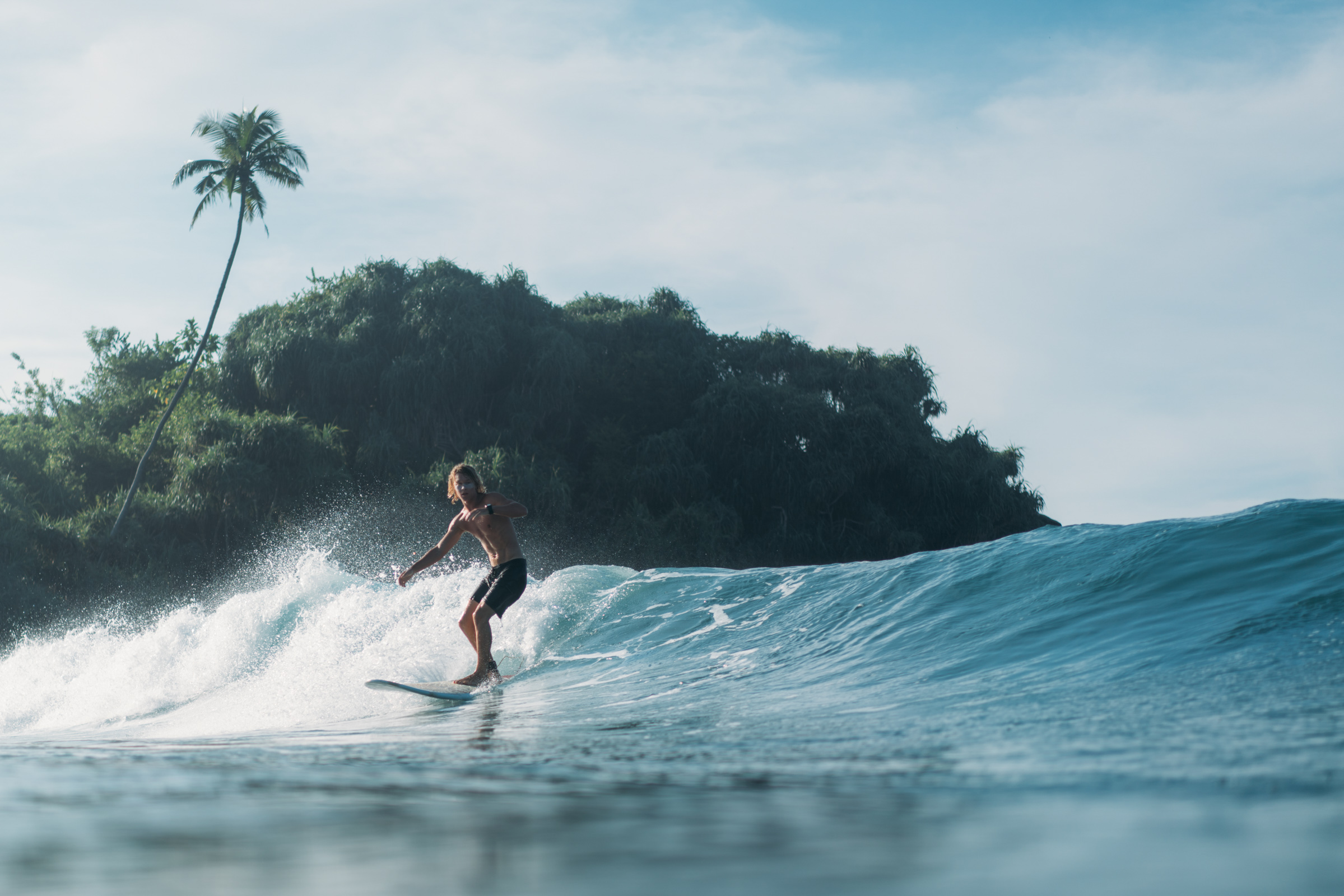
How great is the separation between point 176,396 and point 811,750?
28955mm

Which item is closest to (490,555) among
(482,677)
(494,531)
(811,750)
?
(494,531)

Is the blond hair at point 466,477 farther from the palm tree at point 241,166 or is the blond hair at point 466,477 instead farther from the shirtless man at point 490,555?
the palm tree at point 241,166

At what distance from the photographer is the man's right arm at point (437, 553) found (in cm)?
852

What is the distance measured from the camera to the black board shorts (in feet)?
27.7

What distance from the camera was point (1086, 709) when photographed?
14.1ft

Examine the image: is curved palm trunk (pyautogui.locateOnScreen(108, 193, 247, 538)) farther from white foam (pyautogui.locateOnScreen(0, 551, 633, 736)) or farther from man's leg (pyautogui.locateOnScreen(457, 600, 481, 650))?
man's leg (pyautogui.locateOnScreen(457, 600, 481, 650))

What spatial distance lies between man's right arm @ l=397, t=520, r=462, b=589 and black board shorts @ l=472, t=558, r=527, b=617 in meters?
0.43

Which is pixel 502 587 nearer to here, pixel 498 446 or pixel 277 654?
pixel 277 654

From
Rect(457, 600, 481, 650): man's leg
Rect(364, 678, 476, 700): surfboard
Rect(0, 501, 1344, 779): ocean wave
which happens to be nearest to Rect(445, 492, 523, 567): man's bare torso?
Rect(457, 600, 481, 650): man's leg

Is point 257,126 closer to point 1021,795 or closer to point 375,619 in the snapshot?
point 375,619

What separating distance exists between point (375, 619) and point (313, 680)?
2.08 metres

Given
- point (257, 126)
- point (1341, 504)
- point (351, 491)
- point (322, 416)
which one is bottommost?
point (1341, 504)

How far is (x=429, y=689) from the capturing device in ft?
24.3

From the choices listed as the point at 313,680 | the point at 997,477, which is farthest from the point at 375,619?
the point at 997,477
